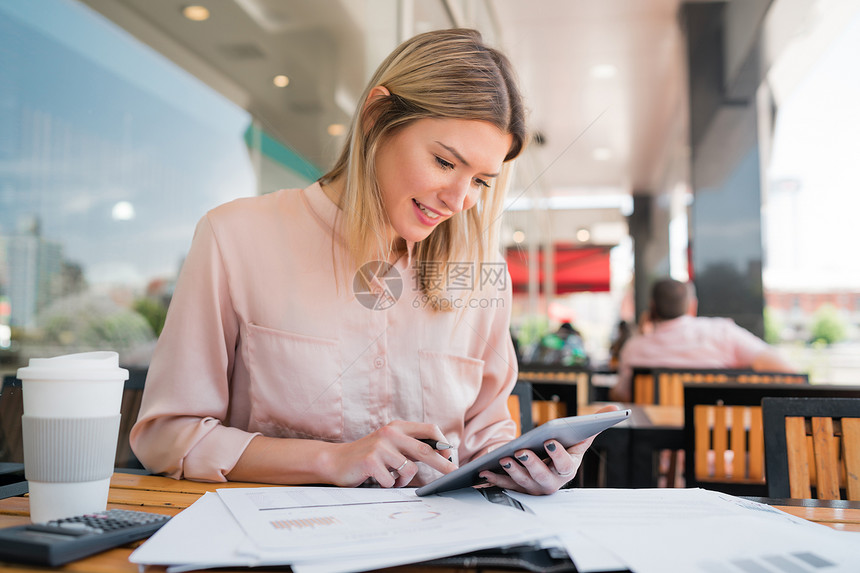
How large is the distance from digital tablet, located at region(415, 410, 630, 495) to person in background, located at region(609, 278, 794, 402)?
2.12m

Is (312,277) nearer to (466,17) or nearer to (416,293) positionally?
(416,293)

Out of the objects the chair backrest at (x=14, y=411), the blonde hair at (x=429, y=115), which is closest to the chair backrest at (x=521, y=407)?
the blonde hair at (x=429, y=115)

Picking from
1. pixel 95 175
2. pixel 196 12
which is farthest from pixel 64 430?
pixel 196 12

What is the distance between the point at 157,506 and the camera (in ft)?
2.06

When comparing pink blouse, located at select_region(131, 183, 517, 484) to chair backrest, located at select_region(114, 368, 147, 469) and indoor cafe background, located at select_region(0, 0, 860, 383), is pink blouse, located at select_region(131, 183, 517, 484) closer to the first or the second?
indoor cafe background, located at select_region(0, 0, 860, 383)

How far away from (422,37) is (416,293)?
0.37 metres

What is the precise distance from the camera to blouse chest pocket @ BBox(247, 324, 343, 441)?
88 centimetres

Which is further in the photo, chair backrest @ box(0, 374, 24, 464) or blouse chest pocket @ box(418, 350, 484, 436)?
blouse chest pocket @ box(418, 350, 484, 436)

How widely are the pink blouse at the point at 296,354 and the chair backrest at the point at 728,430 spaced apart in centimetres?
61

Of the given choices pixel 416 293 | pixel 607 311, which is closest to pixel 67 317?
pixel 416 293

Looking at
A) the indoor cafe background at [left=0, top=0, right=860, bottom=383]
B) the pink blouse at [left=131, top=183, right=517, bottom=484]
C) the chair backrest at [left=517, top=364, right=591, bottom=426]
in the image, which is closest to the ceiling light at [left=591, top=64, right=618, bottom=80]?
the indoor cafe background at [left=0, top=0, right=860, bottom=383]

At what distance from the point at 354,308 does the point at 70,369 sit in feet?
1.44

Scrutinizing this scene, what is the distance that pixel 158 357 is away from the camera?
0.82 m

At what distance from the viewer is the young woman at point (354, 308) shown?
2.66 feet
